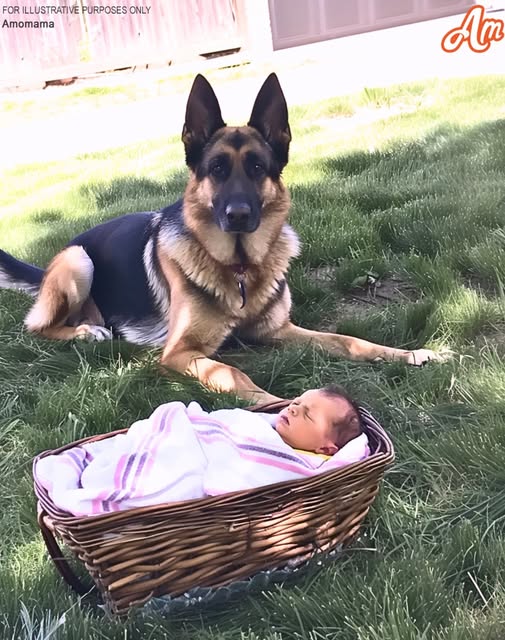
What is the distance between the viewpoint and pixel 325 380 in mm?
2730

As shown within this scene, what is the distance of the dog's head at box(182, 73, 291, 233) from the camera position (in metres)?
2.98

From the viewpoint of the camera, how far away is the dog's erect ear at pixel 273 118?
3.10m

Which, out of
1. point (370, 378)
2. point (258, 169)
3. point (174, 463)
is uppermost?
point (258, 169)

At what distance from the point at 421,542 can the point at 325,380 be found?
101cm

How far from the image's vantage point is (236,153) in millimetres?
3029

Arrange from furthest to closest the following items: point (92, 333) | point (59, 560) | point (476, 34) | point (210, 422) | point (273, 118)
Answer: point (476, 34) → point (92, 333) → point (273, 118) → point (210, 422) → point (59, 560)

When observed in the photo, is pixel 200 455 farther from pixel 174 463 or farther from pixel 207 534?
pixel 207 534

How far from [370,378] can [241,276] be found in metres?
0.82

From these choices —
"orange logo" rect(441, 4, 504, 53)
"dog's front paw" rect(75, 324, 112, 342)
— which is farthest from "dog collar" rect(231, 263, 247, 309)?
"orange logo" rect(441, 4, 504, 53)

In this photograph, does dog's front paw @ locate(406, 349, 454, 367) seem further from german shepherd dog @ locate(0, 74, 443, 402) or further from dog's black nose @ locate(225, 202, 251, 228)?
dog's black nose @ locate(225, 202, 251, 228)

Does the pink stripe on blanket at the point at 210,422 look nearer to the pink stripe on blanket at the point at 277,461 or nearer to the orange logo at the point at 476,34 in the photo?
the pink stripe on blanket at the point at 277,461

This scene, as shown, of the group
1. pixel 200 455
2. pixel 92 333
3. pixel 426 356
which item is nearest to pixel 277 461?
pixel 200 455

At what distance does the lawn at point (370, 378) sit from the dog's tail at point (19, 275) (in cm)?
10

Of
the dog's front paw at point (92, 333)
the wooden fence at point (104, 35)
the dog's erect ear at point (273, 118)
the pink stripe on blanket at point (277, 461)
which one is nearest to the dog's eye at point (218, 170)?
the dog's erect ear at point (273, 118)
